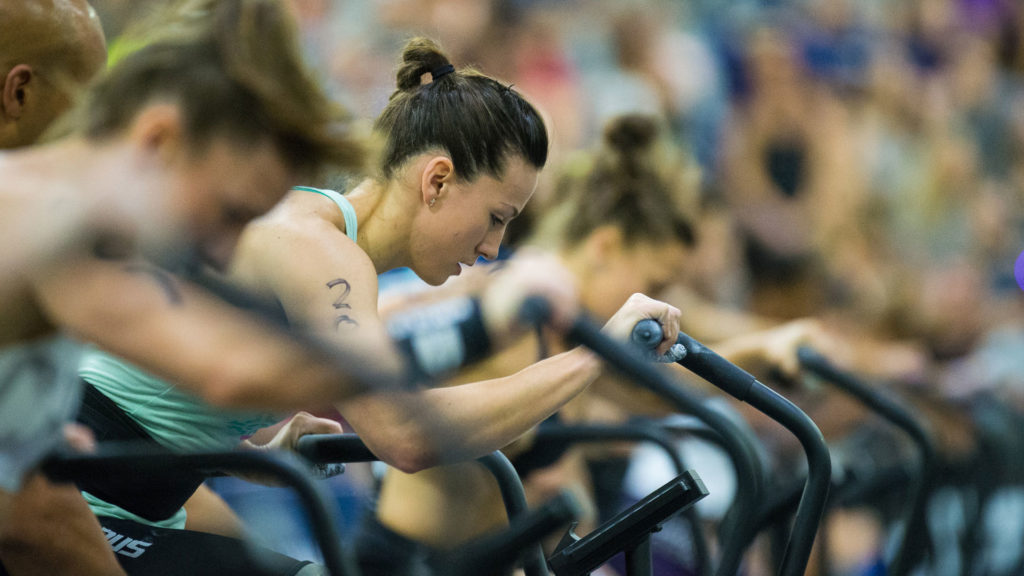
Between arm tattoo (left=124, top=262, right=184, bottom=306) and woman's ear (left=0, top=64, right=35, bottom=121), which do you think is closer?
arm tattoo (left=124, top=262, right=184, bottom=306)

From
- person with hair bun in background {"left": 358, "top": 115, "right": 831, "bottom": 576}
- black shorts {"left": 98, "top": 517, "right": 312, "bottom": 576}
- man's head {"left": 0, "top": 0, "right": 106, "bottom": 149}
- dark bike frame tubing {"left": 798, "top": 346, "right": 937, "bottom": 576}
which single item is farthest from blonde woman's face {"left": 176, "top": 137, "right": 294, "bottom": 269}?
dark bike frame tubing {"left": 798, "top": 346, "right": 937, "bottom": 576}

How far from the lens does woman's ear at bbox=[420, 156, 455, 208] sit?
237 cm

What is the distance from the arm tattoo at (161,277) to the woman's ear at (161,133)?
0.48 ft

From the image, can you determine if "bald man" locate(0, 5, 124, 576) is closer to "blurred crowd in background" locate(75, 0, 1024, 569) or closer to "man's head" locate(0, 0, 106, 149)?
"man's head" locate(0, 0, 106, 149)

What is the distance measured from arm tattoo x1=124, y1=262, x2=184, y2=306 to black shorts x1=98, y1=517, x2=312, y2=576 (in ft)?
2.63

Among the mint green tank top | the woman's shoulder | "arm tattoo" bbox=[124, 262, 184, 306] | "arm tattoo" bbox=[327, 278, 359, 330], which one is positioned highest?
"arm tattoo" bbox=[124, 262, 184, 306]

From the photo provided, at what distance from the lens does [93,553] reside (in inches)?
75.9

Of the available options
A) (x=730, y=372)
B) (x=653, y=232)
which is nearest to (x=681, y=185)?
(x=653, y=232)

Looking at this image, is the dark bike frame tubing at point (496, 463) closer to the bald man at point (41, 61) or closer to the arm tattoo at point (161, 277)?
the bald man at point (41, 61)

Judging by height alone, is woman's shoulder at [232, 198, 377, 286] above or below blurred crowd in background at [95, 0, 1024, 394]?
above

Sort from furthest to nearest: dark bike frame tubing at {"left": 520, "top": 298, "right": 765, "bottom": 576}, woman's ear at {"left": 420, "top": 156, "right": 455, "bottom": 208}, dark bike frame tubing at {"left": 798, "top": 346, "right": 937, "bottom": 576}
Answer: dark bike frame tubing at {"left": 798, "top": 346, "right": 937, "bottom": 576}
woman's ear at {"left": 420, "top": 156, "right": 455, "bottom": 208}
dark bike frame tubing at {"left": 520, "top": 298, "right": 765, "bottom": 576}

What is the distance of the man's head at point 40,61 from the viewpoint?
5.90ft

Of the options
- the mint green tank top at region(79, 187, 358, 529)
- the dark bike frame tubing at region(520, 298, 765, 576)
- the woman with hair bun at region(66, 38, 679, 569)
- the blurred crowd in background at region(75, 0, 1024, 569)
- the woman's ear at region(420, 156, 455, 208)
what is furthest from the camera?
the blurred crowd in background at region(75, 0, 1024, 569)

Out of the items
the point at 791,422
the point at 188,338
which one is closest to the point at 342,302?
the point at 188,338
